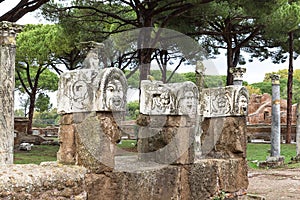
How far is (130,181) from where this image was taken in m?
3.98

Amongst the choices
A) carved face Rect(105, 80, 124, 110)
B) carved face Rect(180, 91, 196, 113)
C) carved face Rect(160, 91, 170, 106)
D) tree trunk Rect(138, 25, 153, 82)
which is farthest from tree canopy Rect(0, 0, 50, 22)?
carved face Rect(105, 80, 124, 110)

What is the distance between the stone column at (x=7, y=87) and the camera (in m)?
7.01

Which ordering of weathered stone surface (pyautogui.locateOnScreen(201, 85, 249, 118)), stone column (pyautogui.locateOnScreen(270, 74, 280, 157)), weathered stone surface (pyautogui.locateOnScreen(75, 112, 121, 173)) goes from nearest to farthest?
weathered stone surface (pyautogui.locateOnScreen(75, 112, 121, 173))
weathered stone surface (pyautogui.locateOnScreen(201, 85, 249, 118))
stone column (pyautogui.locateOnScreen(270, 74, 280, 157))

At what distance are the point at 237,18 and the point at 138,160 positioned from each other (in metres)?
12.4

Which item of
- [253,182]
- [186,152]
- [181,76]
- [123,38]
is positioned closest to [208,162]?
[186,152]

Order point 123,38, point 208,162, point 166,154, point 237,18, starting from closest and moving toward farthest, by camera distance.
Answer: point 166,154
point 208,162
point 123,38
point 237,18

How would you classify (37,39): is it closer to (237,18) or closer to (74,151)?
(237,18)

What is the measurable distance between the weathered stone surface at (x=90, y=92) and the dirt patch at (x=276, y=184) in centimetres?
430

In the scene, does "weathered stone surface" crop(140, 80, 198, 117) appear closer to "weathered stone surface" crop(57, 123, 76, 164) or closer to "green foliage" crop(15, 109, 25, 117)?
"weathered stone surface" crop(57, 123, 76, 164)

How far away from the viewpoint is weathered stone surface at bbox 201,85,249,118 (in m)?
5.76

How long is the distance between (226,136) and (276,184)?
11.1 ft

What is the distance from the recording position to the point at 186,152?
4707 millimetres

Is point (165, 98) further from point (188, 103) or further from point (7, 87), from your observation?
point (7, 87)

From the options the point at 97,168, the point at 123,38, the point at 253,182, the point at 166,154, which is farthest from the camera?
the point at 123,38
